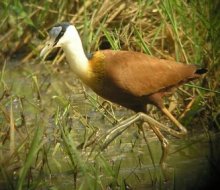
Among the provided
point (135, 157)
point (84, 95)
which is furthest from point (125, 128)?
point (84, 95)

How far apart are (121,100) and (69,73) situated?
8.66 ft

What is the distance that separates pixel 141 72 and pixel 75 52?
1.53ft

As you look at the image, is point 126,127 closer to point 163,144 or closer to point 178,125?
point 163,144

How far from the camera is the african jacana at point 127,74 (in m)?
5.14

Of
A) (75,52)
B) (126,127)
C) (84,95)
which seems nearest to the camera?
(126,127)

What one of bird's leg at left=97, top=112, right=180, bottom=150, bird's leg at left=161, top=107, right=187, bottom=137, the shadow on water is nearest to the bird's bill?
the shadow on water

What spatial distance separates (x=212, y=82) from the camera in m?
5.70

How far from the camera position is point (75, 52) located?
17.2 ft

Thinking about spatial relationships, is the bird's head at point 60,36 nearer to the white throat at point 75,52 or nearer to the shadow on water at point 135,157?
the white throat at point 75,52

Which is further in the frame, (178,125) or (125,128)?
(178,125)

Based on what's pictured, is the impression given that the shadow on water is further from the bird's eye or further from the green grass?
the bird's eye

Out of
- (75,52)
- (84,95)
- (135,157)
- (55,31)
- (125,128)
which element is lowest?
(135,157)

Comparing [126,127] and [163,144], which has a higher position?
[126,127]

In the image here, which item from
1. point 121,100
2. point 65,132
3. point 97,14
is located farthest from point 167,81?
point 97,14
